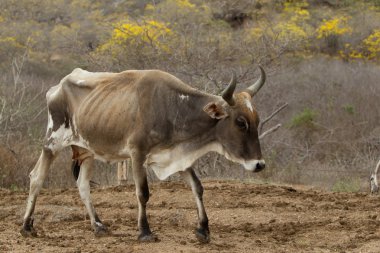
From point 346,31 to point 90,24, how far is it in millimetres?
13247

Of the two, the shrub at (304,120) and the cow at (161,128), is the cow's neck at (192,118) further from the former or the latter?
the shrub at (304,120)

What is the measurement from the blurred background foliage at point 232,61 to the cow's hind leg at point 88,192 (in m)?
5.14

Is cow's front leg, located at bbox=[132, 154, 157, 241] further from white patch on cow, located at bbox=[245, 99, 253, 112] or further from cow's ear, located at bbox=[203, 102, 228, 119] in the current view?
white patch on cow, located at bbox=[245, 99, 253, 112]

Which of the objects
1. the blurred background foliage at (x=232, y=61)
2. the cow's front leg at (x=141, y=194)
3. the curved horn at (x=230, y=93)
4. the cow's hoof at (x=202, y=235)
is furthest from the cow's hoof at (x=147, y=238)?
the blurred background foliage at (x=232, y=61)

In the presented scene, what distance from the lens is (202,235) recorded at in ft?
23.2

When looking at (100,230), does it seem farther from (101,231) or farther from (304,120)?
(304,120)

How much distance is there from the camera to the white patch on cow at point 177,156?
7.12m

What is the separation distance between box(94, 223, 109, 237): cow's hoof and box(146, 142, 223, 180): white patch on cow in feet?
3.19

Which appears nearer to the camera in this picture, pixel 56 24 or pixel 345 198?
pixel 345 198

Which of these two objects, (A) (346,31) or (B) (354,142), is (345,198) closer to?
(B) (354,142)

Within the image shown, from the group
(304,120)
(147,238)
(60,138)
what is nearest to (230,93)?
(147,238)

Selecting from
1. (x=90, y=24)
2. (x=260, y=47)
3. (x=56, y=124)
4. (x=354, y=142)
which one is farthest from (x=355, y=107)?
(x=56, y=124)

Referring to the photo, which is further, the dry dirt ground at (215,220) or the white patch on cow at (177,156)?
the white patch on cow at (177,156)

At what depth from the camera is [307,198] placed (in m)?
9.84
